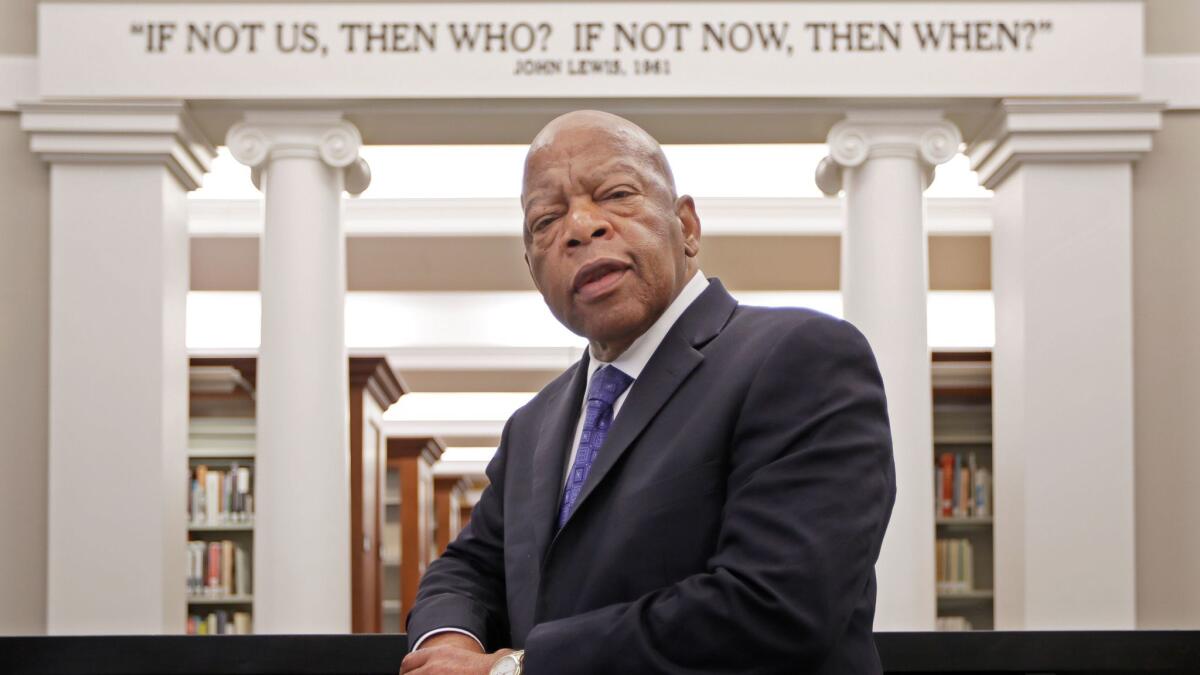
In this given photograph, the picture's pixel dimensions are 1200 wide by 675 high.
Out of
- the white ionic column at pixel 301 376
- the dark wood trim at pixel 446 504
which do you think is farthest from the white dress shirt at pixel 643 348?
the dark wood trim at pixel 446 504

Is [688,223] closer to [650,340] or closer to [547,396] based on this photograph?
[650,340]

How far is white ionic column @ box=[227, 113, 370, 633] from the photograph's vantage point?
6410 millimetres

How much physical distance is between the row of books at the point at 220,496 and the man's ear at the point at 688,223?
8.27 meters

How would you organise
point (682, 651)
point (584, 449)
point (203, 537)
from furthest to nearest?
point (203, 537), point (584, 449), point (682, 651)

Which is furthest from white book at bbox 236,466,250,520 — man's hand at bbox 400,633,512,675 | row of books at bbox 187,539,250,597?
Answer: man's hand at bbox 400,633,512,675

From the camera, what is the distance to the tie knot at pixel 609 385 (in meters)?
1.65

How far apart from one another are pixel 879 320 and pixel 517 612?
5.03 metres

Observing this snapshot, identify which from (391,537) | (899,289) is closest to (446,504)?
(391,537)

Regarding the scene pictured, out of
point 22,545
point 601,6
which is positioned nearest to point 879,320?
point 601,6

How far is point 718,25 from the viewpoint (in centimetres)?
663

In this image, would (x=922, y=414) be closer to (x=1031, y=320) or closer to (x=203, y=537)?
(x=1031, y=320)

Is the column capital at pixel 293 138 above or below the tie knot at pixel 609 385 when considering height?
above

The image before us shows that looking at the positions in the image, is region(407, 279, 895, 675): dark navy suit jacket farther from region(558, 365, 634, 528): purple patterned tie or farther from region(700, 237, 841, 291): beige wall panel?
region(700, 237, 841, 291): beige wall panel

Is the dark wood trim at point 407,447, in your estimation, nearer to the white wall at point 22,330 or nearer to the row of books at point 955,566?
the row of books at point 955,566
